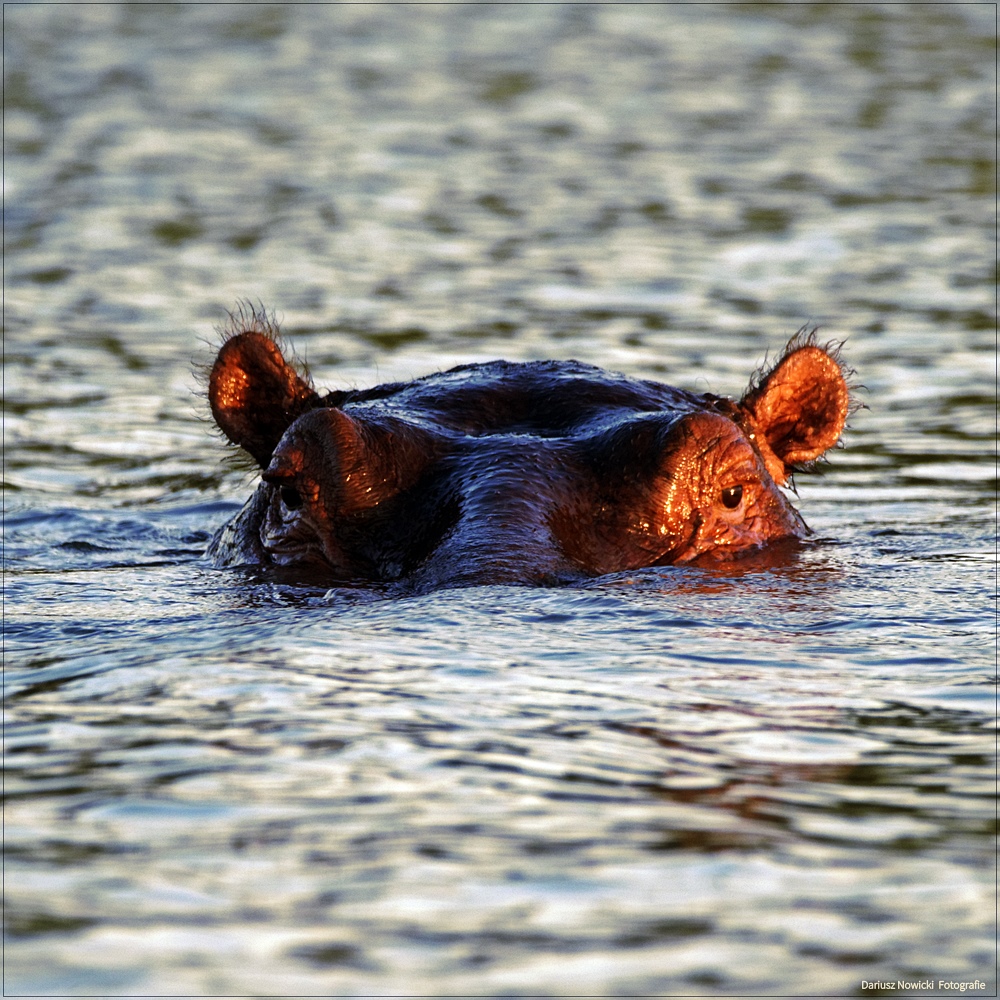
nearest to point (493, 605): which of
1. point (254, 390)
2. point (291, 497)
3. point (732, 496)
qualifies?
point (291, 497)

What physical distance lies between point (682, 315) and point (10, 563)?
6824mm

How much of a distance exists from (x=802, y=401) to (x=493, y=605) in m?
3.03

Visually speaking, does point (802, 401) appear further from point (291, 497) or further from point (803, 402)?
point (291, 497)

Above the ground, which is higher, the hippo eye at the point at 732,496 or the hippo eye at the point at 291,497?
the hippo eye at the point at 291,497

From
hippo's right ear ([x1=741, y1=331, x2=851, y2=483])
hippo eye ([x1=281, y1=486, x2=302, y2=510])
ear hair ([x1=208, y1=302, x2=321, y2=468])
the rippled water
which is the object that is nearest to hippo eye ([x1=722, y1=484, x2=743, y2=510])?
the rippled water

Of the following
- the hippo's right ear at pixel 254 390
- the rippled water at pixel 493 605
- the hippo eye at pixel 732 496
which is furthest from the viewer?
the hippo's right ear at pixel 254 390

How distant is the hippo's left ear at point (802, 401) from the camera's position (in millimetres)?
8086

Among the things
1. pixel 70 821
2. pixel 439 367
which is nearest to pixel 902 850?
pixel 70 821

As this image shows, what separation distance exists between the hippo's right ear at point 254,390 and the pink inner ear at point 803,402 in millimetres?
1908

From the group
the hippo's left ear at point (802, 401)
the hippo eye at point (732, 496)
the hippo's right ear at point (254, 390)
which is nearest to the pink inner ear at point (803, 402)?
the hippo's left ear at point (802, 401)

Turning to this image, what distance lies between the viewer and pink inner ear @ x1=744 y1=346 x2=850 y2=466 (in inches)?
319

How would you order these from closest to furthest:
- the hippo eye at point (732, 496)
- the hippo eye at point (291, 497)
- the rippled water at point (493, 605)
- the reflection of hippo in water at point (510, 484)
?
the rippled water at point (493, 605) → the reflection of hippo in water at point (510, 484) → the hippo eye at point (291, 497) → the hippo eye at point (732, 496)

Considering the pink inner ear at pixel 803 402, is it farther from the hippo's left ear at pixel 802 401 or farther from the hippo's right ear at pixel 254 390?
the hippo's right ear at pixel 254 390

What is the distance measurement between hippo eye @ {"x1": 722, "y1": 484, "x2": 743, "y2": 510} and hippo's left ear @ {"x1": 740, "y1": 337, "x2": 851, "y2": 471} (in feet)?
3.27
